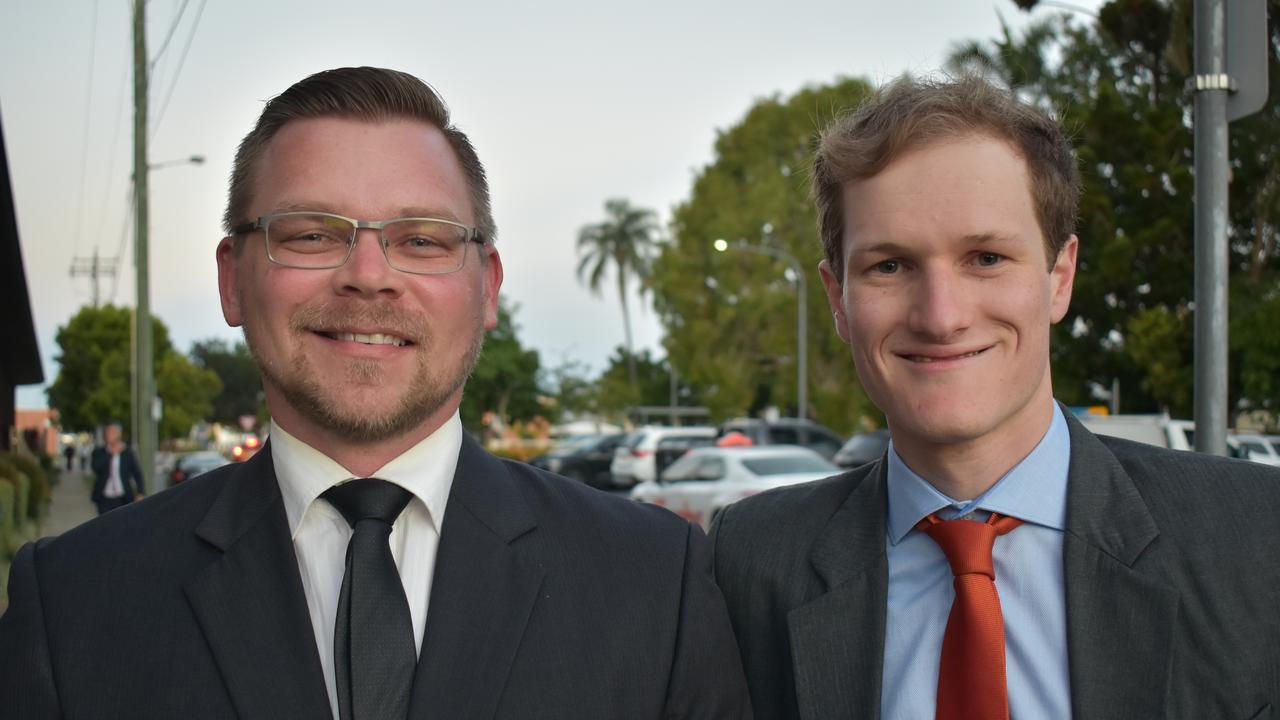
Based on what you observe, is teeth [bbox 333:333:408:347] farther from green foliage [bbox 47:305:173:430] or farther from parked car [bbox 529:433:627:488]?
green foliage [bbox 47:305:173:430]

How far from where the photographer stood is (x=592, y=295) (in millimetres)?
66812

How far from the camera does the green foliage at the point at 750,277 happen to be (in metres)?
36.9

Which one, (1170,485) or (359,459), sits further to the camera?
(1170,485)

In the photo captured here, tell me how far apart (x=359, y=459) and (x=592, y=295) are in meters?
64.6

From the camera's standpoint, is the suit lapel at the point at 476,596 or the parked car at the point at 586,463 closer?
the suit lapel at the point at 476,596

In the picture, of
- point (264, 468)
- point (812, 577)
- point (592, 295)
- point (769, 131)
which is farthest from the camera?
point (592, 295)

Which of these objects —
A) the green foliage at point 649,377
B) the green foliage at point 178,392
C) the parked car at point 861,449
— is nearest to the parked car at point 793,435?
the parked car at point 861,449

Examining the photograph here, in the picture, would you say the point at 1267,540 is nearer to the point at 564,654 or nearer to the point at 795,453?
the point at 564,654

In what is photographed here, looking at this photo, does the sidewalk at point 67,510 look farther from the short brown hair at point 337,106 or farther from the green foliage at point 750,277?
the green foliage at point 750,277

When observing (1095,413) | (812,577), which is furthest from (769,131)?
(812,577)

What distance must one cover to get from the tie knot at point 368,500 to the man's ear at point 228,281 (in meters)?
0.44

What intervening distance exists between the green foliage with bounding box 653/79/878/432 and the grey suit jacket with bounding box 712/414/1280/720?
32827mm

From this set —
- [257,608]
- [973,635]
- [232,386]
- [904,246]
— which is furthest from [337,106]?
[232,386]

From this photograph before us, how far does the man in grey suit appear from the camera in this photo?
7.64 ft
